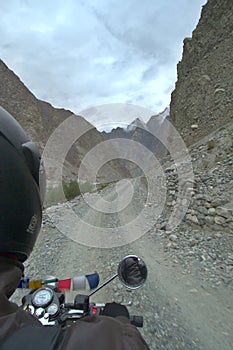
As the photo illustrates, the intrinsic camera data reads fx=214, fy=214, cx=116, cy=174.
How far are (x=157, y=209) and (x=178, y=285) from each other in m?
3.89

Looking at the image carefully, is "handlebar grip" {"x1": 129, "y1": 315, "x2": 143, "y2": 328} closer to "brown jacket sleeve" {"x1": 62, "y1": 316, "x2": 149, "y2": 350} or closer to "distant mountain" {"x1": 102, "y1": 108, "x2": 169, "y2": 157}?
"brown jacket sleeve" {"x1": 62, "y1": 316, "x2": 149, "y2": 350}

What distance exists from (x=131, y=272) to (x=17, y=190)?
1000 millimetres

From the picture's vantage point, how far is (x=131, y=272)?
1586 mm

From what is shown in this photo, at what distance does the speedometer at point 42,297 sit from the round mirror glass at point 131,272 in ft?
Answer: 1.64

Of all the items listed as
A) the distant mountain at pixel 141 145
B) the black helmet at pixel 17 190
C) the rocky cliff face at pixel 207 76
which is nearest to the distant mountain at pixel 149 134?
the distant mountain at pixel 141 145

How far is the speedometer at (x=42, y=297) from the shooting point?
1.24 m

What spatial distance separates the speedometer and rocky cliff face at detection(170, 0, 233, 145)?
43.9ft

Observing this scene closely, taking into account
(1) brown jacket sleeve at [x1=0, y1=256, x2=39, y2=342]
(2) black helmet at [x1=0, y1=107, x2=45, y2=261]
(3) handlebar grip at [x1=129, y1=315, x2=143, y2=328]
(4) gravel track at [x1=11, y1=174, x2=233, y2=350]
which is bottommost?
(4) gravel track at [x1=11, y1=174, x2=233, y2=350]

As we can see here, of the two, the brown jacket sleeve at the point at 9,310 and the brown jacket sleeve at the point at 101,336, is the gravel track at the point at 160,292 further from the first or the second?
the brown jacket sleeve at the point at 101,336

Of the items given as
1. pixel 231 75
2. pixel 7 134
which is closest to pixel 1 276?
pixel 7 134

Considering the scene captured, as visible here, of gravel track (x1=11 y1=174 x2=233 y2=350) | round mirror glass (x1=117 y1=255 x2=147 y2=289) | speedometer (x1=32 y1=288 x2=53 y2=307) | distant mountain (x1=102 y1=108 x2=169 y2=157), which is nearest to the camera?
speedometer (x1=32 y1=288 x2=53 y2=307)

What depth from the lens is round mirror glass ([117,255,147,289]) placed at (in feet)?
5.14

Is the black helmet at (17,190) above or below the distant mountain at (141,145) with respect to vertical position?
below

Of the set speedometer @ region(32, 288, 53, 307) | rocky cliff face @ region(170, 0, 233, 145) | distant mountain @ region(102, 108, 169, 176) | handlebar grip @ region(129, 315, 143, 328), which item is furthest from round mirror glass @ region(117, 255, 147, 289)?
rocky cliff face @ region(170, 0, 233, 145)
